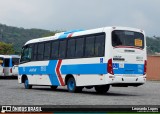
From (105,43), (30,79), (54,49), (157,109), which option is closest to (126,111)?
(157,109)

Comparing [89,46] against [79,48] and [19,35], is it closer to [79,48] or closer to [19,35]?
[79,48]

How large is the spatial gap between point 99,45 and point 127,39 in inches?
51.0

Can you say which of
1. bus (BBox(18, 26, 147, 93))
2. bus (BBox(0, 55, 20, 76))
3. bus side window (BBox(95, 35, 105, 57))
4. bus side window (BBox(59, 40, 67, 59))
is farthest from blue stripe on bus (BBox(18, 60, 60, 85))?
bus (BBox(0, 55, 20, 76))

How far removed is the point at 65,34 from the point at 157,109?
58.3 feet

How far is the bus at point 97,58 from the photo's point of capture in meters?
19.5

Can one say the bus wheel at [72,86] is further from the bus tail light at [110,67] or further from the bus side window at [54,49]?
the bus tail light at [110,67]

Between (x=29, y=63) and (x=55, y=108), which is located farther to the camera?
(x=29, y=63)

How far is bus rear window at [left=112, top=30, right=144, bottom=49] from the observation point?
771 inches

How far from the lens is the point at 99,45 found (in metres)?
20.0

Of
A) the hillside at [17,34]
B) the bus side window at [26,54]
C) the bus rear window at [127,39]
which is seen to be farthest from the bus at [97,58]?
the hillside at [17,34]

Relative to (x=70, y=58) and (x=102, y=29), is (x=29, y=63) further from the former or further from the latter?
(x=102, y=29)

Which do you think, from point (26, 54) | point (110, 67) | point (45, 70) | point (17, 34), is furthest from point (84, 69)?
point (17, 34)

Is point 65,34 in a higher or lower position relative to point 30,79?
higher

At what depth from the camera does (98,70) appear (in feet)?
65.2
